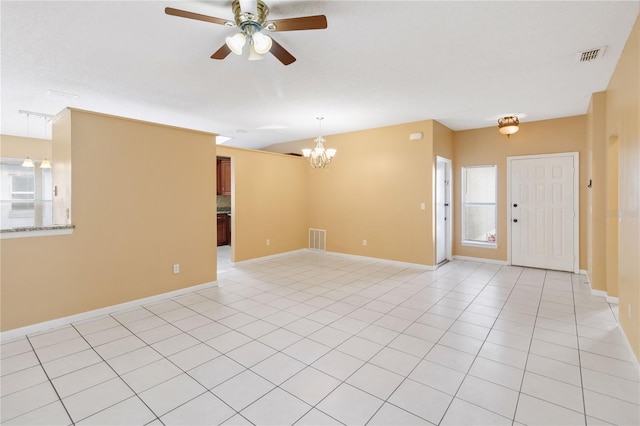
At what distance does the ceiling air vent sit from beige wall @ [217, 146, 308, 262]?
16.8 feet

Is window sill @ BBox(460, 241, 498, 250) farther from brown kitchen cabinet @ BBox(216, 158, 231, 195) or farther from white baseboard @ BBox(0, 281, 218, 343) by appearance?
brown kitchen cabinet @ BBox(216, 158, 231, 195)

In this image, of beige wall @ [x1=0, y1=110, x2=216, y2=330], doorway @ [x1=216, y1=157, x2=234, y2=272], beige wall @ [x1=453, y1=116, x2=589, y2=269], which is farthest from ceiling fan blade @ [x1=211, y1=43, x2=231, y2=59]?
beige wall @ [x1=453, y1=116, x2=589, y2=269]

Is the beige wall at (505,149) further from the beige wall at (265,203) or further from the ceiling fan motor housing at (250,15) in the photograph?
the ceiling fan motor housing at (250,15)

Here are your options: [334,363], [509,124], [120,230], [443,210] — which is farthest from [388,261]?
[120,230]

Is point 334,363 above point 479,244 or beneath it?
beneath

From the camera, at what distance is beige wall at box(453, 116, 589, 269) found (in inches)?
204

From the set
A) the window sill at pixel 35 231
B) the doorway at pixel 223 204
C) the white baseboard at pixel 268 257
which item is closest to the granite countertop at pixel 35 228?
the window sill at pixel 35 231

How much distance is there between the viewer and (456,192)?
643 centimetres

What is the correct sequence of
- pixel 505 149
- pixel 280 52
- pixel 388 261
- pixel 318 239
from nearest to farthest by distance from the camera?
pixel 280 52
pixel 505 149
pixel 388 261
pixel 318 239

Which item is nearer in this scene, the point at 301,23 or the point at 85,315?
the point at 301,23

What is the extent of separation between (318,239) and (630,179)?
18.0ft

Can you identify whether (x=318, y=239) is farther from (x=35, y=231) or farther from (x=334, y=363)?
(x=35, y=231)

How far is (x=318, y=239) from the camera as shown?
724cm

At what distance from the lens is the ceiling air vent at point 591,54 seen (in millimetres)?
2847
